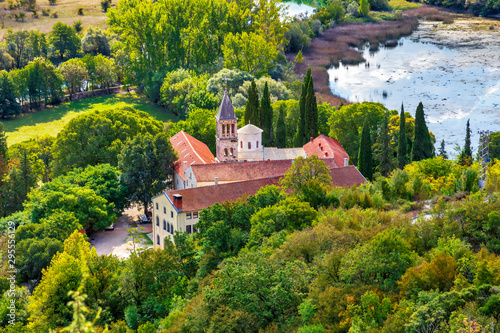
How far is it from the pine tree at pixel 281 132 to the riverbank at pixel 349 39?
Answer: 31.6 meters

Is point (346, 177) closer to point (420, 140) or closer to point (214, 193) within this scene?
point (420, 140)

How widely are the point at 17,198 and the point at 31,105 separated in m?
45.4

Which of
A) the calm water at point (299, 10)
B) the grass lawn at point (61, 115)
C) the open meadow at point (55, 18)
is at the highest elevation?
the open meadow at point (55, 18)

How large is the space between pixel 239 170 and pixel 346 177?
10.7 m

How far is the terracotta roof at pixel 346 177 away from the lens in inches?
2507

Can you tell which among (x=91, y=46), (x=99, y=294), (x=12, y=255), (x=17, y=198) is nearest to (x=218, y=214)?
(x=99, y=294)

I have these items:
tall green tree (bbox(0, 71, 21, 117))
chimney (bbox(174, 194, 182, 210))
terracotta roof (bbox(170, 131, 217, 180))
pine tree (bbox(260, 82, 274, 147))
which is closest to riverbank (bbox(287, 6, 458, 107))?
pine tree (bbox(260, 82, 274, 147))

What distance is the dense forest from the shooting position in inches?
1364

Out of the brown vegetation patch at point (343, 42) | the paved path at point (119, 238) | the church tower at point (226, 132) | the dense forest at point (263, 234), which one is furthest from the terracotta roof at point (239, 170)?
the brown vegetation patch at point (343, 42)

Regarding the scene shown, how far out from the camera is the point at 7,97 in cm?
10731

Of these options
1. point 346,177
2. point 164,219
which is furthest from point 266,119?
point 164,219

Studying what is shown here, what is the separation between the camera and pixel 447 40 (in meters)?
136

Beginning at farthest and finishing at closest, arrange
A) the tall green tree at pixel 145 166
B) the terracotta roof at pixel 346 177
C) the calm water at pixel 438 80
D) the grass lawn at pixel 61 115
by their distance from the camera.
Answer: the grass lawn at pixel 61 115
the calm water at pixel 438 80
the tall green tree at pixel 145 166
the terracotta roof at pixel 346 177

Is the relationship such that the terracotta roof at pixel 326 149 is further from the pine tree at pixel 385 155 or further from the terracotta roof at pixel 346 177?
the terracotta roof at pixel 346 177
